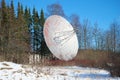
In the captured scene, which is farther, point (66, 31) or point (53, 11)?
point (53, 11)

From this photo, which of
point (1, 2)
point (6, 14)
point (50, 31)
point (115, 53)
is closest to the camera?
point (115, 53)

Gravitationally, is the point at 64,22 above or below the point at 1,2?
below

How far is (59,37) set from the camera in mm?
→ 21734

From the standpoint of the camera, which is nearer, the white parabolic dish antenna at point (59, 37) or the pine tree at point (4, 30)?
the white parabolic dish antenna at point (59, 37)

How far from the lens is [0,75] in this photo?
12.8 m

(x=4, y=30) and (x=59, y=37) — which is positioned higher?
(x=4, y=30)

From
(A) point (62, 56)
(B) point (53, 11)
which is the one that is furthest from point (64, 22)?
(B) point (53, 11)

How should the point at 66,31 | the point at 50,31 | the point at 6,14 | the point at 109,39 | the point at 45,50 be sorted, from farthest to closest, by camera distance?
the point at 109,39
the point at 45,50
the point at 6,14
the point at 66,31
the point at 50,31

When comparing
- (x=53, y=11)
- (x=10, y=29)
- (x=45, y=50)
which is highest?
(x=53, y=11)

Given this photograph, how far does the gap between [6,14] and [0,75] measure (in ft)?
104

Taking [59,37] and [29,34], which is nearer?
[59,37]

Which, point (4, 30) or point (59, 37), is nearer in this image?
point (59, 37)

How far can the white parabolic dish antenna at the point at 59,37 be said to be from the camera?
21.0 meters

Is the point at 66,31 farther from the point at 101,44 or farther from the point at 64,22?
the point at 101,44
